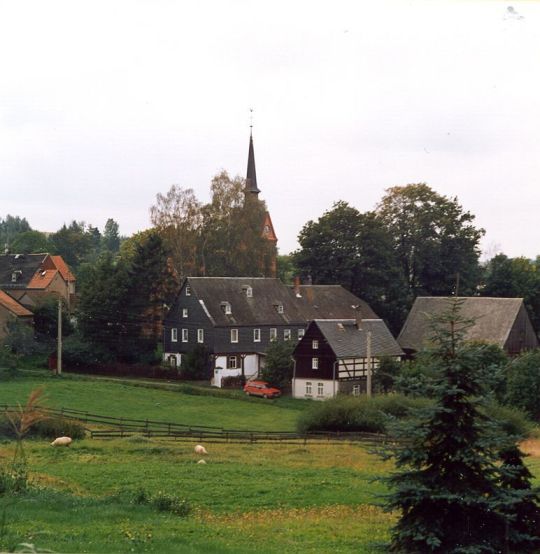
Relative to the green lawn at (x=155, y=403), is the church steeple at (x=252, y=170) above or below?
above

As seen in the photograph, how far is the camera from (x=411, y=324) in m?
66.9

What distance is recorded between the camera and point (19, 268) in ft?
264

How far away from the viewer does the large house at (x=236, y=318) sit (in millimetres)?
A: 63031

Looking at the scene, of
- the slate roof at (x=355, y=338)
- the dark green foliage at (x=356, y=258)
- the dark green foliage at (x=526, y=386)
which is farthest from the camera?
the dark green foliage at (x=356, y=258)

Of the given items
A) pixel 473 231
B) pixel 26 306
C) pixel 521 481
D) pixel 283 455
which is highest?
pixel 473 231

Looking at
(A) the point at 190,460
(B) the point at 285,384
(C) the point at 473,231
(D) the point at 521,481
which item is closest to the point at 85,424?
(A) the point at 190,460

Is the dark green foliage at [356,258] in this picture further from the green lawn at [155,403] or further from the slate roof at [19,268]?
the slate roof at [19,268]

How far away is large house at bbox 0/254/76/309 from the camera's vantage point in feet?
252

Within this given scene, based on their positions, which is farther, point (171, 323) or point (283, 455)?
point (171, 323)

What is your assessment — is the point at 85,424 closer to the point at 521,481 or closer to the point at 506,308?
the point at 521,481

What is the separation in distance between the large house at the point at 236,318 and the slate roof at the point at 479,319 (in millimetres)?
4665

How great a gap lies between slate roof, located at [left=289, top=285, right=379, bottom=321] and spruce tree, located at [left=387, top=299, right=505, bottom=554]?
5267 cm

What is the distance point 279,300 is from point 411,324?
11.0m

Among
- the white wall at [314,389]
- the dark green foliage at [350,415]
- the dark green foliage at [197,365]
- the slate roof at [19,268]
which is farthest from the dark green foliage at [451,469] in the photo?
the slate roof at [19,268]
